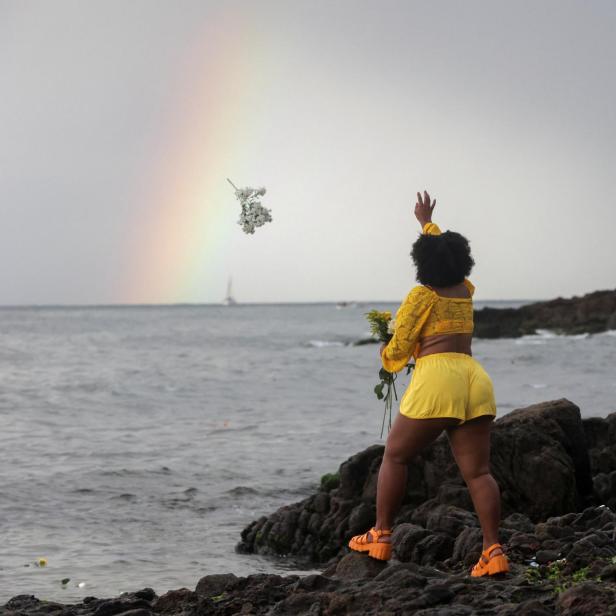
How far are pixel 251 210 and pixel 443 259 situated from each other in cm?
155

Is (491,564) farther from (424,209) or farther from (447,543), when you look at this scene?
(424,209)

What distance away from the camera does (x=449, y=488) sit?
9.10 meters

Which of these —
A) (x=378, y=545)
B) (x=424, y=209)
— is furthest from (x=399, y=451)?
(x=424, y=209)

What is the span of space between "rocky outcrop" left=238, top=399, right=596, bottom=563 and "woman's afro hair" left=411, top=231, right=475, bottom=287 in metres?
3.20

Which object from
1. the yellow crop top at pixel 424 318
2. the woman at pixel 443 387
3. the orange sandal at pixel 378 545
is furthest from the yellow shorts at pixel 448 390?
the orange sandal at pixel 378 545

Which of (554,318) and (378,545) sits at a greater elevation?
(554,318)

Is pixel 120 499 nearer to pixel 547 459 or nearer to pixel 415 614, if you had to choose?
pixel 547 459

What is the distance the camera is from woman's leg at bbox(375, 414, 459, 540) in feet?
18.7

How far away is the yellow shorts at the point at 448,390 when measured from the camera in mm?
5633

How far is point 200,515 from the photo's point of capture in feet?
38.9

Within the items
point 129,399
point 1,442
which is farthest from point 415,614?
point 129,399

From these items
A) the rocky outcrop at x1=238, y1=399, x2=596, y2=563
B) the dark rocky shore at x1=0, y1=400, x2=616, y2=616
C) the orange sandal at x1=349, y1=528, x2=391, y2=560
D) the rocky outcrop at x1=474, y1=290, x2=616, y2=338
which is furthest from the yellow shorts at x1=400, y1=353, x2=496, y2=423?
the rocky outcrop at x1=474, y1=290, x2=616, y2=338

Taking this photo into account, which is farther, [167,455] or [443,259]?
[167,455]

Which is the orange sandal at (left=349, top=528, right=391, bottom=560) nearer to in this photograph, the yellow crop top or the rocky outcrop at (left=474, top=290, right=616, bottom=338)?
the yellow crop top
